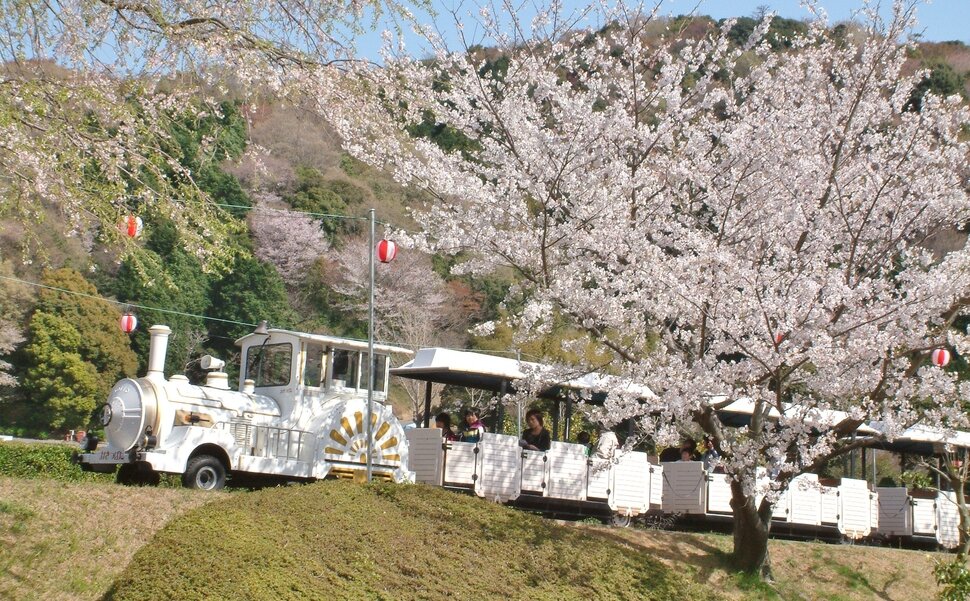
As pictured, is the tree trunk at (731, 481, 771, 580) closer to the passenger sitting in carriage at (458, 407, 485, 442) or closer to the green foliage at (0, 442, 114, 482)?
the passenger sitting in carriage at (458, 407, 485, 442)

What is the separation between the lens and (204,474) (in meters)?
12.8

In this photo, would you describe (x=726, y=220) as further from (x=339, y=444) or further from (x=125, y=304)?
(x=125, y=304)

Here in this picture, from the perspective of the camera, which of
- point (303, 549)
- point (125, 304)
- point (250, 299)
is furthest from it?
point (250, 299)

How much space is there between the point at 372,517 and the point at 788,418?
5158mm

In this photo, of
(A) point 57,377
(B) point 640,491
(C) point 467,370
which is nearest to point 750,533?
(B) point 640,491

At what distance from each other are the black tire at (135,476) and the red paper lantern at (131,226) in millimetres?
5263

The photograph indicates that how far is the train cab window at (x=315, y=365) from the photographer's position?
14.2 metres

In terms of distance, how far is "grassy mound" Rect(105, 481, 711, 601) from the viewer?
6.16 metres

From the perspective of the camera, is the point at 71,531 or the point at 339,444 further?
the point at 339,444

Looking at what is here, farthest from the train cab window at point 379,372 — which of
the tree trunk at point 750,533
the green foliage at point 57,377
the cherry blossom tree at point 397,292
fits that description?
the green foliage at point 57,377

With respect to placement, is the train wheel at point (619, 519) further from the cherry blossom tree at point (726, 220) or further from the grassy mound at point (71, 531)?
the grassy mound at point (71, 531)

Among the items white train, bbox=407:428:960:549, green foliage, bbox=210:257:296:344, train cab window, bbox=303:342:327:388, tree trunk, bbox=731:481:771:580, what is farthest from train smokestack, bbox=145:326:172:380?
green foliage, bbox=210:257:296:344

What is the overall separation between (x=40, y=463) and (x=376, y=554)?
10.7 metres

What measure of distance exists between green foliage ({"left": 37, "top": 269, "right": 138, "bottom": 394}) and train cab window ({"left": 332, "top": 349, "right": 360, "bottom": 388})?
2562 centimetres
